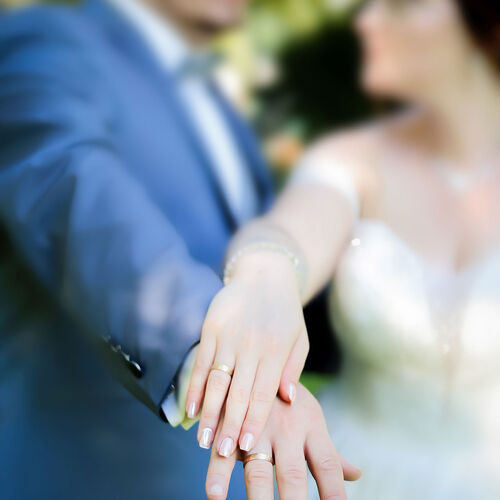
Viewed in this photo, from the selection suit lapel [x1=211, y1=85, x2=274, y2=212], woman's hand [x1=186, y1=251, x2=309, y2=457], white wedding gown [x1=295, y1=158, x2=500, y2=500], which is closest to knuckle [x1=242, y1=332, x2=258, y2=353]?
woman's hand [x1=186, y1=251, x2=309, y2=457]

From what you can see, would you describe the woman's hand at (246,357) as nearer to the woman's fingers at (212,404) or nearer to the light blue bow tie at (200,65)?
the woman's fingers at (212,404)

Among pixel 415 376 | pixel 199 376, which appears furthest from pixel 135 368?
pixel 415 376

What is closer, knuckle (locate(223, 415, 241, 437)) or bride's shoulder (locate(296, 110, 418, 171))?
knuckle (locate(223, 415, 241, 437))

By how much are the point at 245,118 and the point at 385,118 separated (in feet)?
0.55

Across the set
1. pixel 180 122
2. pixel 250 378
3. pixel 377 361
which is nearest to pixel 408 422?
pixel 377 361

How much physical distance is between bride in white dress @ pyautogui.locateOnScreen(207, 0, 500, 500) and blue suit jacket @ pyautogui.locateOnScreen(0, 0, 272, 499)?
0.08 meters

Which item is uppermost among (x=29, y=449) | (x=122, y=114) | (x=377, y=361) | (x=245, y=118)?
(x=245, y=118)

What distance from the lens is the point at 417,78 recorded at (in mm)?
537

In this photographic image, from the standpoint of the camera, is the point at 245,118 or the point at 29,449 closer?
the point at 29,449

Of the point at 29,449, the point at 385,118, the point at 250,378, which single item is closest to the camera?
the point at 250,378

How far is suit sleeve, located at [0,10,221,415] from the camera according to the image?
0.37 m

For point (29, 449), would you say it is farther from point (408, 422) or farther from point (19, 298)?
point (408, 422)

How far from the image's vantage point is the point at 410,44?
510 millimetres

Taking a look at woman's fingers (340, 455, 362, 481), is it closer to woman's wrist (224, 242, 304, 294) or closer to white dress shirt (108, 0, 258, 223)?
woman's wrist (224, 242, 304, 294)
